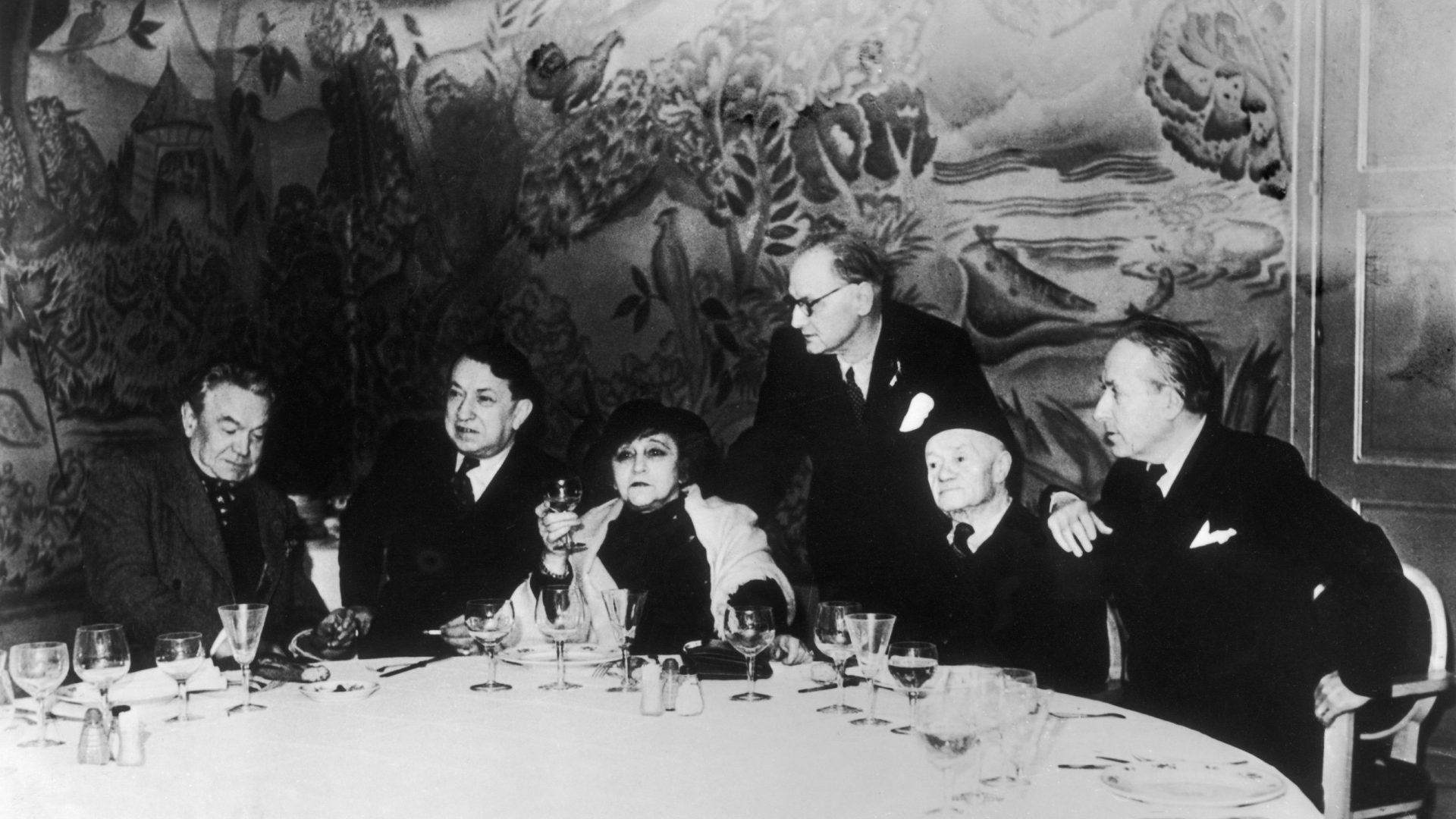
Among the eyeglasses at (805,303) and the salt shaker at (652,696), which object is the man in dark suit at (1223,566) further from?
the salt shaker at (652,696)

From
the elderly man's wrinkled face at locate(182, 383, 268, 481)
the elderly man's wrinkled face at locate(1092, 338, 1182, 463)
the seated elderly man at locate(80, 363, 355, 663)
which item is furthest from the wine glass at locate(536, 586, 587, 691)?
the elderly man's wrinkled face at locate(182, 383, 268, 481)

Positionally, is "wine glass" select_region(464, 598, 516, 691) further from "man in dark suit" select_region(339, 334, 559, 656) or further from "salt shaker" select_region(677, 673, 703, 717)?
"man in dark suit" select_region(339, 334, 559, 656)

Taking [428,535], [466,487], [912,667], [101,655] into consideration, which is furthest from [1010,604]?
[101,655]

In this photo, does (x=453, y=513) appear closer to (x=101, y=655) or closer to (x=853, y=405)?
(x=853, y=405)

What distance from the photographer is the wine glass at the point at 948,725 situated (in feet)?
5.69

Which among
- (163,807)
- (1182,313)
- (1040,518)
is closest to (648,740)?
(163,807)

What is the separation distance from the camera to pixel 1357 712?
9.54 ft

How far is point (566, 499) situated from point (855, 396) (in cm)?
92

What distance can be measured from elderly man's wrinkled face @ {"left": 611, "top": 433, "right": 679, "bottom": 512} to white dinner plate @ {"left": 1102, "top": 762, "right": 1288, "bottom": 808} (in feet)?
6.96

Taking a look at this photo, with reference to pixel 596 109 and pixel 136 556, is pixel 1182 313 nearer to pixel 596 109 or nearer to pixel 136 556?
pixel 596 109

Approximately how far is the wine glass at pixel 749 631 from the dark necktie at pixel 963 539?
3.85 feet

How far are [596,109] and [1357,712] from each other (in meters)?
2.63

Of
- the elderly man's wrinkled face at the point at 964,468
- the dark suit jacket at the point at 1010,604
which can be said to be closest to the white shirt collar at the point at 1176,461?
the dark suit jacket at the point at 1010,604

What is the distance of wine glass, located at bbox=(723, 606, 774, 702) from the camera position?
247 cm
